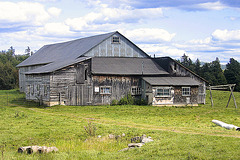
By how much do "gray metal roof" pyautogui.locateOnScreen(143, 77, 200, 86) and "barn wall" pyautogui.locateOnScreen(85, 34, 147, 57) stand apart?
7.13 m

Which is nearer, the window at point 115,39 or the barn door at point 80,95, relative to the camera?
the barn door at point 80,95

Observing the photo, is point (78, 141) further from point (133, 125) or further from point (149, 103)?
point (149, 103)

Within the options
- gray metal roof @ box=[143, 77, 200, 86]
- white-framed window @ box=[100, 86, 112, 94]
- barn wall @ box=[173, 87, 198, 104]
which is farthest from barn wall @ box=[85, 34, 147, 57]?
→ barn wall @ box=[173, 87, 198, 104]

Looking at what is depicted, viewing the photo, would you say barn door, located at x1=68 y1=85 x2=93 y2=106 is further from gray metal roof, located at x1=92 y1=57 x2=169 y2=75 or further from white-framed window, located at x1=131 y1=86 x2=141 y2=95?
white-framed window, located at x1=131 y1=86 x2=141 y2=95

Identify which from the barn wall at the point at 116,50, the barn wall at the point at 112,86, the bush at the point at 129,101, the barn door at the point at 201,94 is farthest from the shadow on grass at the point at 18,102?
the barn door at the point at 201,94

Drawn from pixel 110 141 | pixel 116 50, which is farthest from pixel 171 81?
pixel 110 141

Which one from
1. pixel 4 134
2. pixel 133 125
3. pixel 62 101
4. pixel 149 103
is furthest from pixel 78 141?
pixel 149 103

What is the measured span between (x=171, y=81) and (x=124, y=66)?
707 cm

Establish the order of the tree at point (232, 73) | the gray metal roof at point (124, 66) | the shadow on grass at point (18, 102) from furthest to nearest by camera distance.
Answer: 1. the tree at point (232, 73)
2. the gray metal roof at point (124, 66)
3. the shadow on grass at point (18, 102)

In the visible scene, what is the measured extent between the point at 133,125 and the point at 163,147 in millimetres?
8707

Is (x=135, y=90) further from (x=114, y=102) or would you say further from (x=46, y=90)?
(x=46, y=90)

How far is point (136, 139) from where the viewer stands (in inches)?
712

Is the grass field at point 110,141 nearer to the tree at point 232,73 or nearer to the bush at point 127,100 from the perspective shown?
the bush at point 127,100

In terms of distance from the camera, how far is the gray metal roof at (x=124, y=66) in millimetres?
43216
